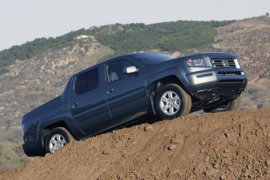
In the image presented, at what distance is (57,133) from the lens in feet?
39.9

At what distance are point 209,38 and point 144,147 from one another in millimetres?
85517

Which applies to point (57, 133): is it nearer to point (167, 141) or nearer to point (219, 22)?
point (167, 141)

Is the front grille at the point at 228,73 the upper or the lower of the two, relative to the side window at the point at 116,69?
lower

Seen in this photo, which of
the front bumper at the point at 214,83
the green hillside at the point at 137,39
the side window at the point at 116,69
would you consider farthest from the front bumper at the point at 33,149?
the green hillside at the point at 137,39

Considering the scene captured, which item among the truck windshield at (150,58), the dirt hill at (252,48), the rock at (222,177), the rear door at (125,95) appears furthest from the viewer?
the dirt hill at (252,48)

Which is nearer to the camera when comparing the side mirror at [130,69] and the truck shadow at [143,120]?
the side mirror at [130,69]

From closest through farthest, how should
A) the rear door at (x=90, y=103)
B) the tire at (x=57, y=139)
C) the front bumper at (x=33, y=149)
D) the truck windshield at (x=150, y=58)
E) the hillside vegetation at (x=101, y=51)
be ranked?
the truck windshield at (x=150, y=58) → the rear door at (x=90, y=103) → the tire at (x=57, y=139) → the front bumper at (x=33, y=149) → the hillside vegetation at (x=101, y=51)

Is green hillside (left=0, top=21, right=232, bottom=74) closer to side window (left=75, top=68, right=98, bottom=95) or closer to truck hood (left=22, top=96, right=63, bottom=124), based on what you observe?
truck hood (left=22, top=96, right=63, bottom=124)

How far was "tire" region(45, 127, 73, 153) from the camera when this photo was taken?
39.7 ft

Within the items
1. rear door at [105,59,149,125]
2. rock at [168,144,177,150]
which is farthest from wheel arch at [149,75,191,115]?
rock at [168,144,177,150]

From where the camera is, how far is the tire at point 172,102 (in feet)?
34.9

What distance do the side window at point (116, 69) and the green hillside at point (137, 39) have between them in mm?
76394

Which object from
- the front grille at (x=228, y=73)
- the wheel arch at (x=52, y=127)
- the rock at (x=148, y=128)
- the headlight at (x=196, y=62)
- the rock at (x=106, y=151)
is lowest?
the rock at (x=106, y=151)

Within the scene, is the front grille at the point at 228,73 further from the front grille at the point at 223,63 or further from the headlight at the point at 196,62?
the headlight at the point at 196,62
